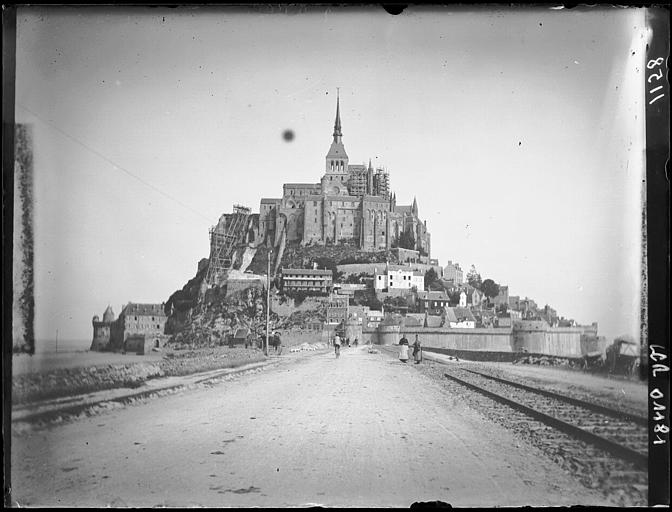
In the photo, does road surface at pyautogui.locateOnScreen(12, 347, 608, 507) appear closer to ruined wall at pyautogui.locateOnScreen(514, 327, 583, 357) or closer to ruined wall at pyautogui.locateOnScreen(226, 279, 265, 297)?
ruined wall at pyautogui.locateOnScreen(514, 327, 583, 357)

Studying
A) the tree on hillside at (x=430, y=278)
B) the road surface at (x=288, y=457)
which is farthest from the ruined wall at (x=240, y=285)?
the tree on hillside at (x=430, y=278)

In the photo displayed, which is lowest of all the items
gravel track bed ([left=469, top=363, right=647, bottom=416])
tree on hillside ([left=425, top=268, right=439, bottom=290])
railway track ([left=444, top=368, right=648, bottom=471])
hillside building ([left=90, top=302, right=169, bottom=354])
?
railway track ([left=444, top=368, right=648, bottom=471])

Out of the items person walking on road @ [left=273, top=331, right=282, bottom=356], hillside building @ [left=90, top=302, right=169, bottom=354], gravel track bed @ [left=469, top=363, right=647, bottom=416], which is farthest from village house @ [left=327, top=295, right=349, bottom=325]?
hillside building @ [left=90, top=302, right=169, bottom=354]

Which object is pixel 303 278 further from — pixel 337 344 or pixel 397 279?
pixel 397 279

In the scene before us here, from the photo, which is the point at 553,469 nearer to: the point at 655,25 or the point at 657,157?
the point at 657,157

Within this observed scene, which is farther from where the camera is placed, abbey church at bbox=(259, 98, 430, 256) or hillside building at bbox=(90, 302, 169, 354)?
abbey church at bbox=(259, 98, 430, 256)

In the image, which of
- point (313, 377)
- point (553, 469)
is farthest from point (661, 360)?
point (313, 377)
